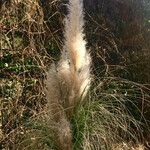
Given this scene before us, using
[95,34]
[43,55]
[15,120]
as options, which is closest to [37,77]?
[43,55]

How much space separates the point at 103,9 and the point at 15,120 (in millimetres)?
2071

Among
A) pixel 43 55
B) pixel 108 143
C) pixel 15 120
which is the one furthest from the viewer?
pixel 43 55

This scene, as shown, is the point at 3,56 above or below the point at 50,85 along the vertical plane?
below

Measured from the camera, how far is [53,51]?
523 centimetres

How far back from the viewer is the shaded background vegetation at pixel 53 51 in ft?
15.3

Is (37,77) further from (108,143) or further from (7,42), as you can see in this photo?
(108,143)

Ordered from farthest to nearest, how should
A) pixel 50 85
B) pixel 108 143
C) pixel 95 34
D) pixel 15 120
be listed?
pixel 95 34 → pixel 15 120 → pixel 108 143 → pixel 50 85

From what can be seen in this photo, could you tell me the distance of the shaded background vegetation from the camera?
4.66 meters

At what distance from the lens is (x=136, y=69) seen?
5344 mm

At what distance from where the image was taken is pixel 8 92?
4.73 meters

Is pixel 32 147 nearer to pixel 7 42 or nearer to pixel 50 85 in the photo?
pixel 50 85

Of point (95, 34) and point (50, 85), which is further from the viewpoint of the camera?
point (95, 34)

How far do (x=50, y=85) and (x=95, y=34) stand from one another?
2.42 m

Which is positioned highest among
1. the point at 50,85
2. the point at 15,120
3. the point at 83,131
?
the point at 50,85
